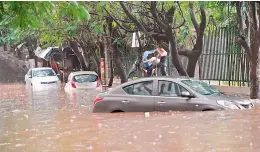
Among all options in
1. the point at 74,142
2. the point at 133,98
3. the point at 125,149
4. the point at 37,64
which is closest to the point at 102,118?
the point at 133,98

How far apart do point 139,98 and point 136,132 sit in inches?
92.6

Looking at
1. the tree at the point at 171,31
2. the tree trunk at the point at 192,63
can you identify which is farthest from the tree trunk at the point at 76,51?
the tree trunk at the point at 192,63

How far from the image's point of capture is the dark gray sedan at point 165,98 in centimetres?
1120

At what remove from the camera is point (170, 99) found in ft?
37.8

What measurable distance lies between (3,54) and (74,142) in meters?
42.0

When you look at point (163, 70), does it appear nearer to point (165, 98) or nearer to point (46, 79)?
point (46, 79)

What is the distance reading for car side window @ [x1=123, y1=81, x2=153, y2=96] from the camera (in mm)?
11922

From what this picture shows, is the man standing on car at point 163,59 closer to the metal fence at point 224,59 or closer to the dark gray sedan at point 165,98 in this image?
the metal fence at point 224,59

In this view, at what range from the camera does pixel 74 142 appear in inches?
356

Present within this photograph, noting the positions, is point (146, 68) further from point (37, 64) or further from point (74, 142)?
point (37, 64)

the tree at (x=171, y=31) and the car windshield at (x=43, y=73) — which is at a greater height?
the tree at (x=171, y=31)

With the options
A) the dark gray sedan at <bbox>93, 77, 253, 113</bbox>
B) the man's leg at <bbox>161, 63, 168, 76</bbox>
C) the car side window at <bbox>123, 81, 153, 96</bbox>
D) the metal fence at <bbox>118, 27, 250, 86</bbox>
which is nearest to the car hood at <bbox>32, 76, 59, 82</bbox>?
the man's leg at <bbox>161, 63, 168, 76</bbox>

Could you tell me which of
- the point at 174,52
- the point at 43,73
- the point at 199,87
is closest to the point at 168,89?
the point at 199,87

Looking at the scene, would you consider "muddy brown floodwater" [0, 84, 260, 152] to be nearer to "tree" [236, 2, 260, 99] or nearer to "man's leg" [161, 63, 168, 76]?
"tree" [236, 2, 260, 99]
